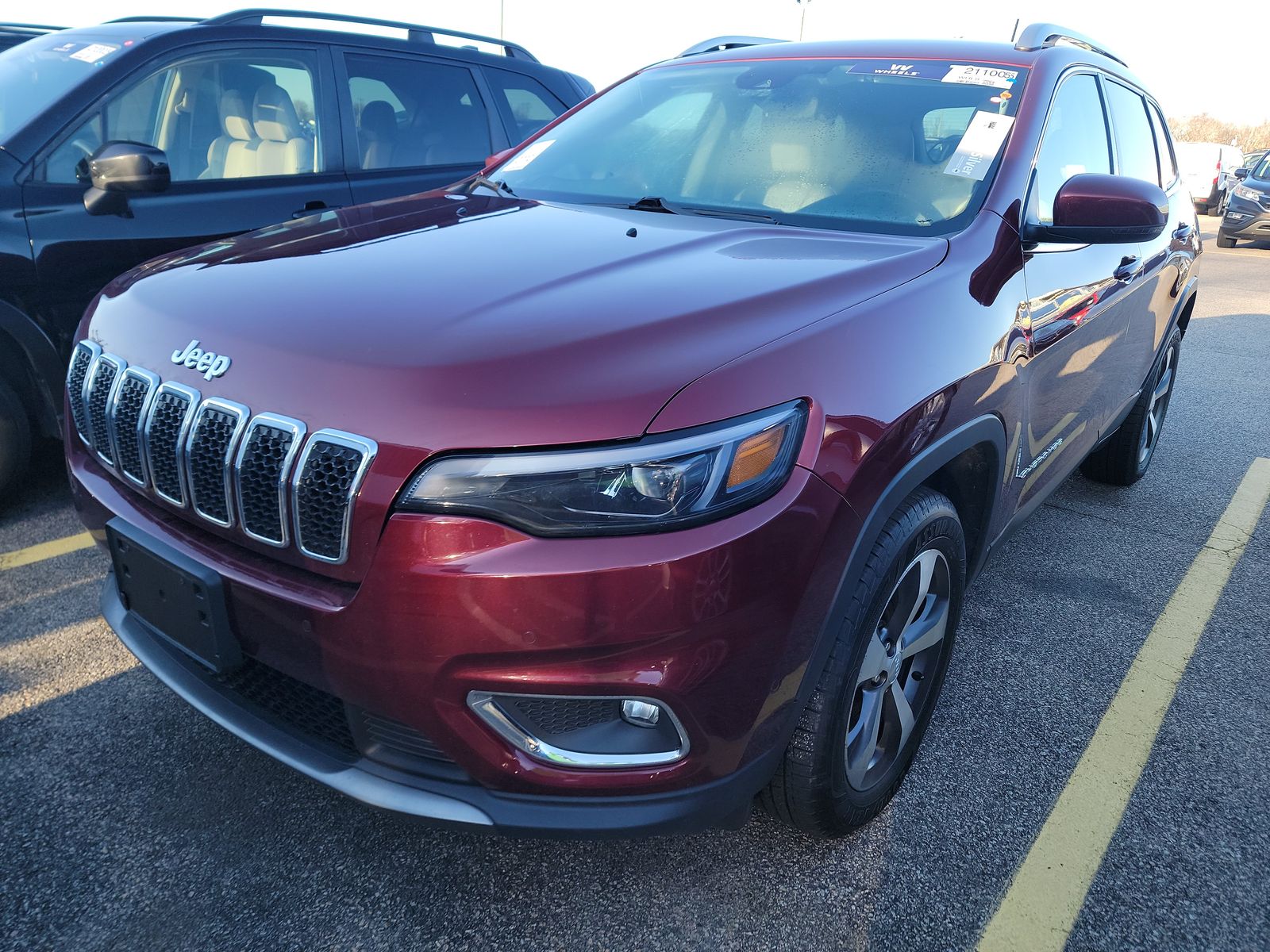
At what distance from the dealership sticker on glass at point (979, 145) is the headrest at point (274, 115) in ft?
9.30

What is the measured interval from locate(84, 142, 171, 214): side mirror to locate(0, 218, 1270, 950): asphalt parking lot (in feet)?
4.58

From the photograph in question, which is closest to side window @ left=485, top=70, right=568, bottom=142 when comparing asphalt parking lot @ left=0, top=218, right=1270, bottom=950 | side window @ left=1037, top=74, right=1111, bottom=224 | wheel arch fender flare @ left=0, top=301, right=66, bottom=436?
wheel arch fender flare @ left=0, top=301, right=66, bottom=436

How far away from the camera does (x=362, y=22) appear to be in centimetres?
433

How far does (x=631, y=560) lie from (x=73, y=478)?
1.46m

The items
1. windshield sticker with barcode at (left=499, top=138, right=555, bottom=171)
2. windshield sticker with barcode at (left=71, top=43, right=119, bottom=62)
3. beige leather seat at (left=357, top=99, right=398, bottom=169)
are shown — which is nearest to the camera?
windshield sticker with barcode at (left=499, top=138, right=555, bottom=171)

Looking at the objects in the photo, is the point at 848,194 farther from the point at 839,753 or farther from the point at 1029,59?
the point at 839,753

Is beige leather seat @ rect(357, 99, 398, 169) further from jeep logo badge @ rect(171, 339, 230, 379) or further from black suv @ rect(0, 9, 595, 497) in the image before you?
jeep logo badge @ rect(171, 339, 230, 379)

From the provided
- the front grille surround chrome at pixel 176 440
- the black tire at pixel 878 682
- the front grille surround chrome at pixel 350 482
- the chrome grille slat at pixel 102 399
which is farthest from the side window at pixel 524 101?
the front grille surround chrome at pixel 350 482

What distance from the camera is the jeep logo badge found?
1.66 m

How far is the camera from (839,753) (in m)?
1.85

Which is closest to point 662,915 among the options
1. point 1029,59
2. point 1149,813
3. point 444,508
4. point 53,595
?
point 444,508

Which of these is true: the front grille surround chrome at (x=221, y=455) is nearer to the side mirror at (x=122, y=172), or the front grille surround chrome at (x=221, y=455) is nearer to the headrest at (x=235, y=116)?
the side mirror at (x=122, y=172)

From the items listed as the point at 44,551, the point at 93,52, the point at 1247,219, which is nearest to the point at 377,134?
the point at 93,52

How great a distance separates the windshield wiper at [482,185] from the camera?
2.89 metres
